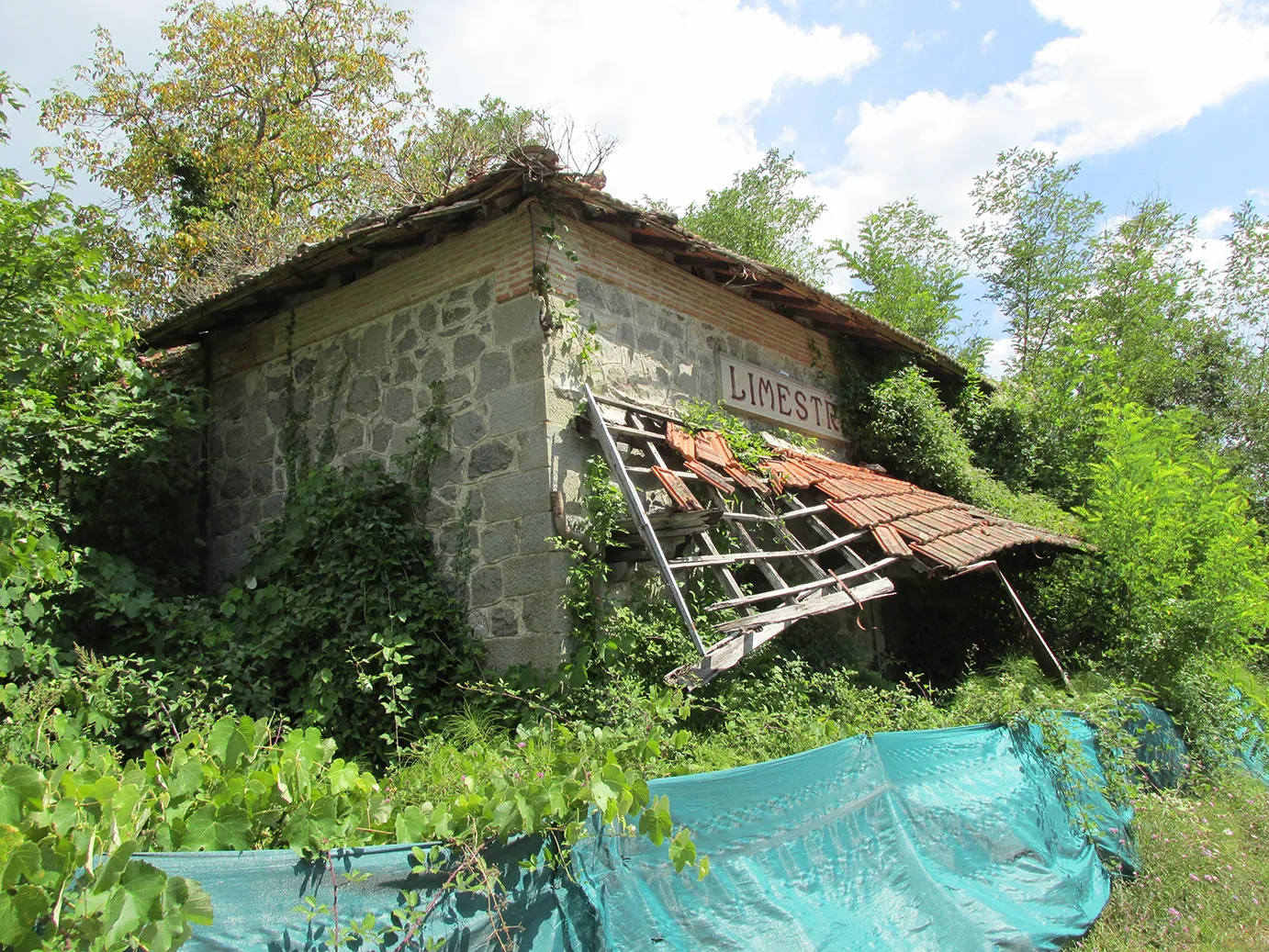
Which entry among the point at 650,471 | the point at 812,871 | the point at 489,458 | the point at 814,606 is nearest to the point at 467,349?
the point at 489,458

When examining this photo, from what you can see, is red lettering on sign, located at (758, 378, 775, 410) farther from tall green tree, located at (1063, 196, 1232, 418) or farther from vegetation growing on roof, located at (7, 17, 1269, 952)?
tall green tree, located at (1063, 196, 1232, 418)

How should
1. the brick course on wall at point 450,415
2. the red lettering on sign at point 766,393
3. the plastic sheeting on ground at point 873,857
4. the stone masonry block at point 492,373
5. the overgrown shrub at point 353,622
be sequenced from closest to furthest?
1. the plastic sheeting on ground at point 873,857
2. the overgrown shrub at point 353,622
3. the brick course on wall at point 450,415
4. the stone masonry block at point 492,373
5. the red lettering on sign at point 766,393

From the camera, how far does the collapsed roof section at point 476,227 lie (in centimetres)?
561

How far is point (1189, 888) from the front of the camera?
5.12 meters

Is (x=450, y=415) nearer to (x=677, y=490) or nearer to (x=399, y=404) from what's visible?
(x=399, y=404)

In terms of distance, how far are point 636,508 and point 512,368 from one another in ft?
4.59

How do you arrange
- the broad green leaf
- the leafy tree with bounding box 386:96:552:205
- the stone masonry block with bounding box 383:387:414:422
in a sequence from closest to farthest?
the broad green leaf
the stone masonry block with bounding box 383:387:414:422
the leafy tree with bounding box 386:96:552:205

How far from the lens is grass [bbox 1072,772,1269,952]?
471 cm

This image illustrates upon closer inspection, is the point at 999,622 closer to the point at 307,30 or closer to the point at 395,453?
the point at 395,453

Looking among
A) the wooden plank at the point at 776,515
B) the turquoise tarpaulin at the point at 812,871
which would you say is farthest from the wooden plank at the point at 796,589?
the turquoise tarpaulin at the point at 812,871

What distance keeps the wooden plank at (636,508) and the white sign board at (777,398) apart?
196 cm

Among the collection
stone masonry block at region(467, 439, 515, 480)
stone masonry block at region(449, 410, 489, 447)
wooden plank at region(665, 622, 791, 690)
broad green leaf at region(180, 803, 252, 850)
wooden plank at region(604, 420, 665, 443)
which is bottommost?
broad green leaf at region(180, 803, 252, 850)

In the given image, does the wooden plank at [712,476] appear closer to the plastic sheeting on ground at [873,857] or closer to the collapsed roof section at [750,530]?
the collapsed roof section at [750,530]

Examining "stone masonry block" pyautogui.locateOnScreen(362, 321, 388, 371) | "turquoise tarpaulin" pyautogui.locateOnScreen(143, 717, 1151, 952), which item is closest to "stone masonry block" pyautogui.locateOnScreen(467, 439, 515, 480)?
"stone masonry block" pyautogui.locateOnScreen(362, 321, 388, 371)
